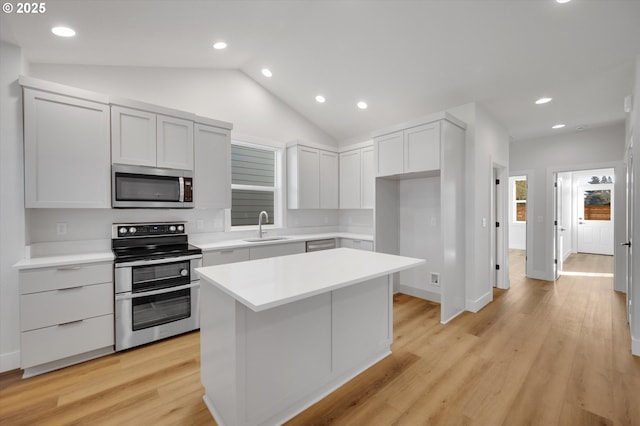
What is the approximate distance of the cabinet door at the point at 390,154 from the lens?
362 centimetres

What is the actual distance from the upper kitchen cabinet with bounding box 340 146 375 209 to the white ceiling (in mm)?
870

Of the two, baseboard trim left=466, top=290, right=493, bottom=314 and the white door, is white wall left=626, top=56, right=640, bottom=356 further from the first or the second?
the white door

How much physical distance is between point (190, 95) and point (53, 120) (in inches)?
60.5

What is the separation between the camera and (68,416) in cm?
178

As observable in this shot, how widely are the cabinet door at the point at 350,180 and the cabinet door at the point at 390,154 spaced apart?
2.61 feet

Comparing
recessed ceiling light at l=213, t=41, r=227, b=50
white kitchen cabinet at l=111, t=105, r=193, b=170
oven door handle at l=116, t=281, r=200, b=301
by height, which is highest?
recessed ceiling light at l=213, t=41, r=227, b=50

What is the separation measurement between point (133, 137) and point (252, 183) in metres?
1.79

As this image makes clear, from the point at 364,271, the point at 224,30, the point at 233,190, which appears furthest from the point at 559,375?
the point at 224,30

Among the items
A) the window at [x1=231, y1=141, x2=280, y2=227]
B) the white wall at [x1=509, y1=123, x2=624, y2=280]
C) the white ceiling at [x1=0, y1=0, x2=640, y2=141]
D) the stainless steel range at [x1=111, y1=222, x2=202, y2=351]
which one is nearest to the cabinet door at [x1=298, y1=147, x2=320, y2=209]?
the window at [x1=231, y1=141, x2=280, y2=227]

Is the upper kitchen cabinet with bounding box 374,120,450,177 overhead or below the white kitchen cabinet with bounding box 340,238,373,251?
overhead

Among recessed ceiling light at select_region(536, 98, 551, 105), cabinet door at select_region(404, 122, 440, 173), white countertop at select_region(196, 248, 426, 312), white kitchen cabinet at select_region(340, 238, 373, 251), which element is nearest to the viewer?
white countertop at select_region(196, 248, 426, 312)

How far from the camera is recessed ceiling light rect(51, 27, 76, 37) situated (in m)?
2.28

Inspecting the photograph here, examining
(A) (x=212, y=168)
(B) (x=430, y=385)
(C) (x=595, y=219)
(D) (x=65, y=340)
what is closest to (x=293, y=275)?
(B) (x=430, y=385)

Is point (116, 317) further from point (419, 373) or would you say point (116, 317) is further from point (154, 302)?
point (419, 373)
